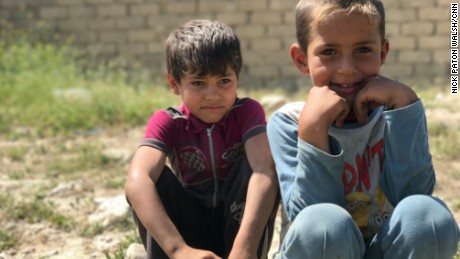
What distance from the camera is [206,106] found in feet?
9.72

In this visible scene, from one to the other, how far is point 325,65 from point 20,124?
556cm

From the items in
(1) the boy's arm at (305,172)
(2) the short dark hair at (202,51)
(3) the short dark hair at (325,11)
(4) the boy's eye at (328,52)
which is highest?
(3) the short dark hair at (325,11)

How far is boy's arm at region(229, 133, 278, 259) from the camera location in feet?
8.84

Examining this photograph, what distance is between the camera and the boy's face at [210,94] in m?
2.95

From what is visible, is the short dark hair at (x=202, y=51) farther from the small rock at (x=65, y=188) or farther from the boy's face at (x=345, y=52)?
the small rock at (x=65, y=188)

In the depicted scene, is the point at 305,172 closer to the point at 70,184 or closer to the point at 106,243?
the point at 106,243

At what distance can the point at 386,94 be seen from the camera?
8.09 feet

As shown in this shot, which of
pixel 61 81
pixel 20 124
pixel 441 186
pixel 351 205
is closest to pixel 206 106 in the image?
pixel 351 205

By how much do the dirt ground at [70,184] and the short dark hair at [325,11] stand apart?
1602 mm

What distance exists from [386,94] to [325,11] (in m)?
0.35

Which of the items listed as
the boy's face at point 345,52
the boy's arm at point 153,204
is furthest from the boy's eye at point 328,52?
the boy's arm at point 153,204

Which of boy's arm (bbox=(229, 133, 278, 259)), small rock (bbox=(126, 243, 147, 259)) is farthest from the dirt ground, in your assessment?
boy's arm (bbox=(229, 133, 278, 259))

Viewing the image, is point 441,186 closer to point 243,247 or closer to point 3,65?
point 243,247

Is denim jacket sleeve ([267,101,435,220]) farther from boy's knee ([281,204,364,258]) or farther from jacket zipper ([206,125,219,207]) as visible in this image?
jacket zipper ([206,125,219,207])
